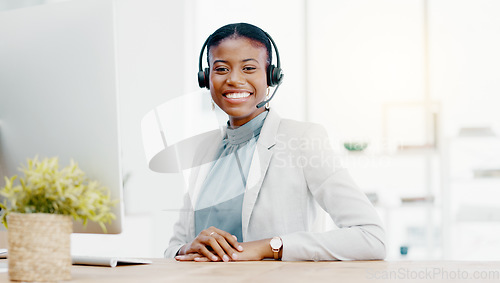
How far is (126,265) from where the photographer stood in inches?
42.3

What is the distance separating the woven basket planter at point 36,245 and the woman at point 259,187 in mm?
455

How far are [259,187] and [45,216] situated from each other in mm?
869

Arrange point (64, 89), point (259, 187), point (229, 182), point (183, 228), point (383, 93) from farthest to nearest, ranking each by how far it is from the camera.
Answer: point (383, 93) → point (229, 182) → point (183, 228) → point (259, 187) → point (64, 89)

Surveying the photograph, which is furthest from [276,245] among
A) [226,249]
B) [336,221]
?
[336,221]

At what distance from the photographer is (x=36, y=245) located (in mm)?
778

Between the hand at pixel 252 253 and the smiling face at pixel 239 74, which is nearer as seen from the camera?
the hand at pixel 252 253

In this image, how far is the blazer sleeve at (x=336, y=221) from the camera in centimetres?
127

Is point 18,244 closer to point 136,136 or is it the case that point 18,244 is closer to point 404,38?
point 136,136

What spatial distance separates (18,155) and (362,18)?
392 centimetres

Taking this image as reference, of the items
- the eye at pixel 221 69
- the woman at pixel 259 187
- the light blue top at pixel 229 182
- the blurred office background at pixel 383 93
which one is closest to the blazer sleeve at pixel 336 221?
the woman at pixel 259 187

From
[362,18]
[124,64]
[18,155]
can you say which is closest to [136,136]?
[124,64]

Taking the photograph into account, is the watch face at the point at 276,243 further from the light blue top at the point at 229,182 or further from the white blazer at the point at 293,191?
the light blue top at the point at 229,182

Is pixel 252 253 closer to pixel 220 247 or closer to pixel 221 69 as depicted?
pixel 220 247

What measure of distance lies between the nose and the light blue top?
135 mm
